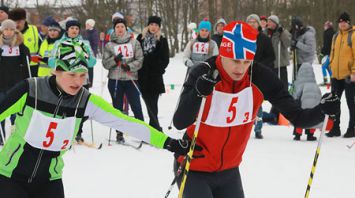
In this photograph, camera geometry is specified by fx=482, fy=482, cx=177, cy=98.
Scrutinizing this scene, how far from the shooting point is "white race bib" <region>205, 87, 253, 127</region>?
3049 mm

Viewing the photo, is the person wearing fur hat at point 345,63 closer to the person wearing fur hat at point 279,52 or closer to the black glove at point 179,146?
the person wearing fur hat at point 279,52

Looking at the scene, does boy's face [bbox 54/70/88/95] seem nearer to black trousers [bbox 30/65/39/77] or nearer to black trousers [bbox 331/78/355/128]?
black trousers [bbox 30/65/39/77]

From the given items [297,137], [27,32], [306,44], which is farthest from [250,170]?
[27,32]

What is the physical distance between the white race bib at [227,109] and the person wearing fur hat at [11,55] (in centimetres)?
499

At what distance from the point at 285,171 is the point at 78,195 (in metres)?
2.61

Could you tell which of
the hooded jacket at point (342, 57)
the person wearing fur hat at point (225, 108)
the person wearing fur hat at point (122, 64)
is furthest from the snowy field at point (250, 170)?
the person wearing fur hat at point (225, 108)

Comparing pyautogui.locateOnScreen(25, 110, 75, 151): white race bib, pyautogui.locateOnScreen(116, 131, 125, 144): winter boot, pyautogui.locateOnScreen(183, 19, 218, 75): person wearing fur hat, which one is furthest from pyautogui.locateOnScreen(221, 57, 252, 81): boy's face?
pyautogui.locateOnScreen(183, 19, 218, 75): person wearing fur hat

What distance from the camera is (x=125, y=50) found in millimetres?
7430

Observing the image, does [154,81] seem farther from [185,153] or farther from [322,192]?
[185,153]

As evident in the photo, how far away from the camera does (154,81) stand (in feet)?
25.0

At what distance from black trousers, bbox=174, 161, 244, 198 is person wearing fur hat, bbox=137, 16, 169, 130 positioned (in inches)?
172

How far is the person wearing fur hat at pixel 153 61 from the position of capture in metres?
7.55

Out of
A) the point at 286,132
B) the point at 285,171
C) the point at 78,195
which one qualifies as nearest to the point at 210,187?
the point at 78,195

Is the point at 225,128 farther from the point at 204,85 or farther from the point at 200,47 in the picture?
the point at 200,47
